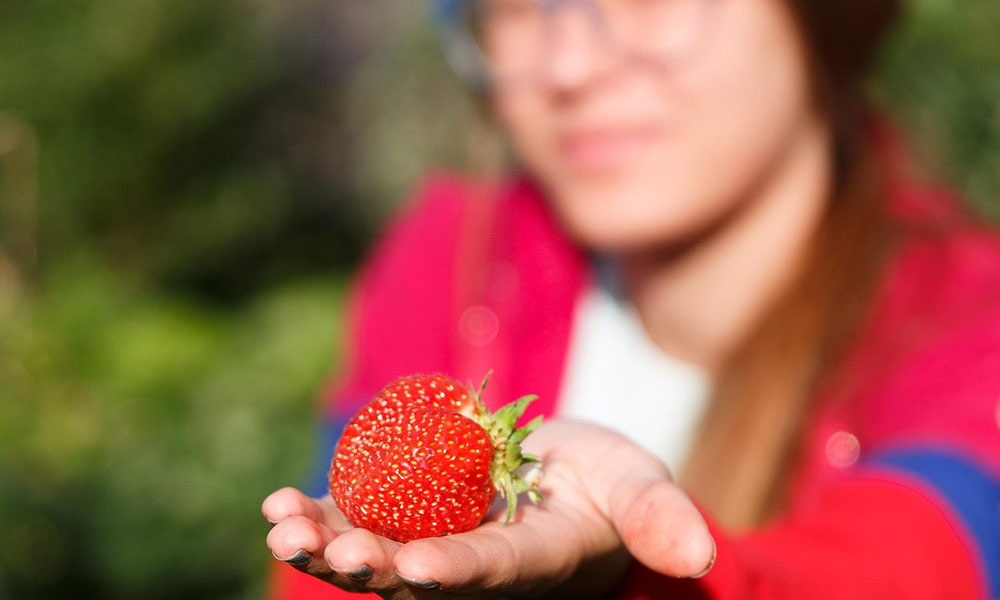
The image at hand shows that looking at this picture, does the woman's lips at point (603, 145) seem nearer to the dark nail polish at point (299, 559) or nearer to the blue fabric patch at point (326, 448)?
the blue fabric patch at point (326, 448)

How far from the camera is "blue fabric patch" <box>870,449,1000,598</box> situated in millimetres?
1176

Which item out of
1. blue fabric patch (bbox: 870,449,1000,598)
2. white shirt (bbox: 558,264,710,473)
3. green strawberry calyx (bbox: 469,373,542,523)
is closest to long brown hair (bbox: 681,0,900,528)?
white shirt (bbox: 558,264,710,473)

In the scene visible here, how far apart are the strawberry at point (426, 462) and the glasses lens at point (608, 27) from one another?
812 mm

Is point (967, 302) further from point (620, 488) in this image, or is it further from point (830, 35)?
point (620, 488)

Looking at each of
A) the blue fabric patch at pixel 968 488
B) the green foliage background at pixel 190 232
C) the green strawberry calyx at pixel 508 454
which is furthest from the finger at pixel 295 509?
the green foliage background at pixel 190 232

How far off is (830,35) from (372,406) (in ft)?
3.41

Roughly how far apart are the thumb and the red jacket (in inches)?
5.1

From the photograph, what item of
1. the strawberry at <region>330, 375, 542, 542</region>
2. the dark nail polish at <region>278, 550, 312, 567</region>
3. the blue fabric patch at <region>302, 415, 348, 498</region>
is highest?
the blue fabric patch at <region>302, 415, 348, 498</region>

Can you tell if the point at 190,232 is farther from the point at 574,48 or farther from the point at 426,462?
the point at 426,462

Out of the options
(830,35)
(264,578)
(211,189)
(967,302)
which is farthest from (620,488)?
(211,189)

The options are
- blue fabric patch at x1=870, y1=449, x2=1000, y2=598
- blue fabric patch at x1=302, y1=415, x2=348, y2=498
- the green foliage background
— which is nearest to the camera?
blue fabric patch at x1=870, y1=449, x2=1000, y2=598

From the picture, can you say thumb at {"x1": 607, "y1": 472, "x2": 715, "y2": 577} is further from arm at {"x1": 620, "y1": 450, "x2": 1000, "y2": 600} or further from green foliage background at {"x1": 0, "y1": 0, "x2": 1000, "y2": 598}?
green foliage background at {"x1": 0, "y1": 0, "x2": 1000, "y2": 598}

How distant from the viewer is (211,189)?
3912 mm

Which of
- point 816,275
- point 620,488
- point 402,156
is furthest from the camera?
point 402,156
